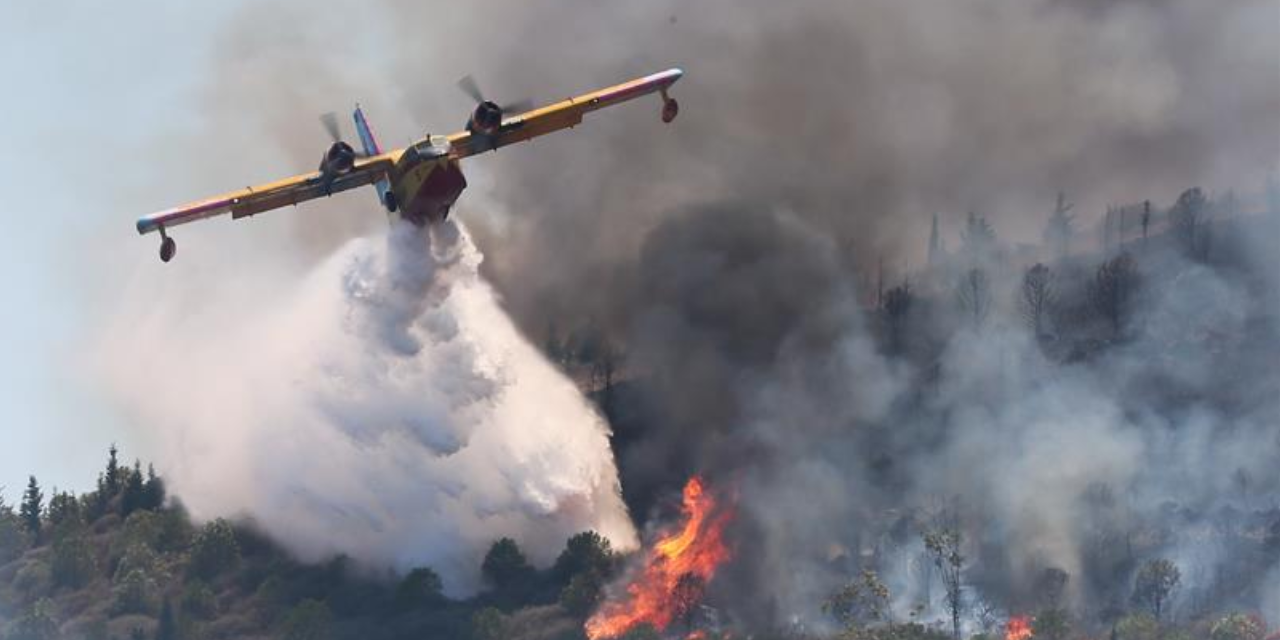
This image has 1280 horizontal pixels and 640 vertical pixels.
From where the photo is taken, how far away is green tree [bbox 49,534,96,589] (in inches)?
5999

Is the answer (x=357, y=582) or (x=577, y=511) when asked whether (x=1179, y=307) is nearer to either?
(x=577, y=511)

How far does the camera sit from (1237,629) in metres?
124

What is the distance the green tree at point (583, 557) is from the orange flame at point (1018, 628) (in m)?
24.0

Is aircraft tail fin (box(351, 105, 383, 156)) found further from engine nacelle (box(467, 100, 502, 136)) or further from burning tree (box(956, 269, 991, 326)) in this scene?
burning tree (box(956, 269, 991, 326))

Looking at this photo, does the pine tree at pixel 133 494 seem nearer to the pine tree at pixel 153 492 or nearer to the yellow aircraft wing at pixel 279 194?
the pine tree at pixel 153 492

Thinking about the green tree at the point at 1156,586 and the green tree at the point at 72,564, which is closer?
the green tree at the point at 1156,586

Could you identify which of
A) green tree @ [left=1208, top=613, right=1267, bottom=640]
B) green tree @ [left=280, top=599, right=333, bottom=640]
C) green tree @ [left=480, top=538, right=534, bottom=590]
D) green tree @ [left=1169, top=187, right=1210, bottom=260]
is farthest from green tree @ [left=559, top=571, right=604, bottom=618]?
green tree @ [left=1169, top=187, right=1210, bottom=260]

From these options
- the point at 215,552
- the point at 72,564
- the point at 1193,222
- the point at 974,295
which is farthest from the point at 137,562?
the point at 1193,222

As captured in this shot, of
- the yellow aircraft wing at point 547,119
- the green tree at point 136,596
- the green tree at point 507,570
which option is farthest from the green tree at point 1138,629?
the green tree at point 136,596

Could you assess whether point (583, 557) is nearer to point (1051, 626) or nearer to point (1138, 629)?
point (1051, 626)

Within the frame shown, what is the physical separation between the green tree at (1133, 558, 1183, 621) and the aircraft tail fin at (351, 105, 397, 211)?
50.3 m

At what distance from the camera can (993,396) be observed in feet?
479

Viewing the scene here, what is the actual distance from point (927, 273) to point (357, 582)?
51.9m

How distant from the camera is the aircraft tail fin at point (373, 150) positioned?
115m
